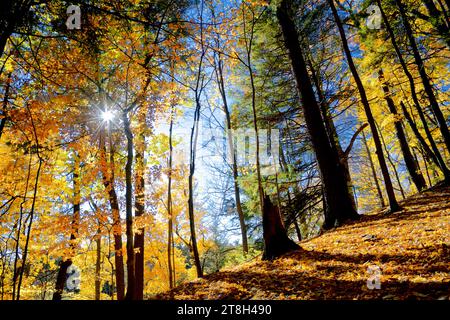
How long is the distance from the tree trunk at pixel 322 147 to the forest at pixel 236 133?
47 mm

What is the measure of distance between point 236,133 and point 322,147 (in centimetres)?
505

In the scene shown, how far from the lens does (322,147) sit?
8.24 meters

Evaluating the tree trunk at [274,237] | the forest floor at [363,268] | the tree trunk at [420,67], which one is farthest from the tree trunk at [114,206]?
the tree trunk at [420,67]

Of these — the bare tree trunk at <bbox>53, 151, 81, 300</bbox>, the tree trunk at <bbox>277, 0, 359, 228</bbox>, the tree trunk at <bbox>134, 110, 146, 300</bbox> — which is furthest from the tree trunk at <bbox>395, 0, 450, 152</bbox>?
the bare tree trunk at <bbox>53, 151, 81, 300</bbox>

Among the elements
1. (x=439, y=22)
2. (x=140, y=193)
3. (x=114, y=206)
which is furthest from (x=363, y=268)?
(x=114, y=206)

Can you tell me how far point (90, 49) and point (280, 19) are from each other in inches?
292

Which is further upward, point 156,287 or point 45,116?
point 45,116

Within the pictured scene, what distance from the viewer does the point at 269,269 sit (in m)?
5.11

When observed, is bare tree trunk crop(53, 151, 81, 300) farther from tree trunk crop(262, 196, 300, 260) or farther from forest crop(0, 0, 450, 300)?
tree trunk crop(262, 196, 300, 260)

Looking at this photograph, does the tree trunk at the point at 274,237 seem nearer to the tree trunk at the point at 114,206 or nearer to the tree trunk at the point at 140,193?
the tree trunk at the point at 140,193

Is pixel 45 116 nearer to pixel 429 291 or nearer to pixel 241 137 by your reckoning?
pixel 241 137

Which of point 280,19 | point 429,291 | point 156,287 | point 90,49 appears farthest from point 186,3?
point 156,287

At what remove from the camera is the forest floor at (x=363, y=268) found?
2762 mm

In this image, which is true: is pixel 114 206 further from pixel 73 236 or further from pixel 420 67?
pixel 420 67
